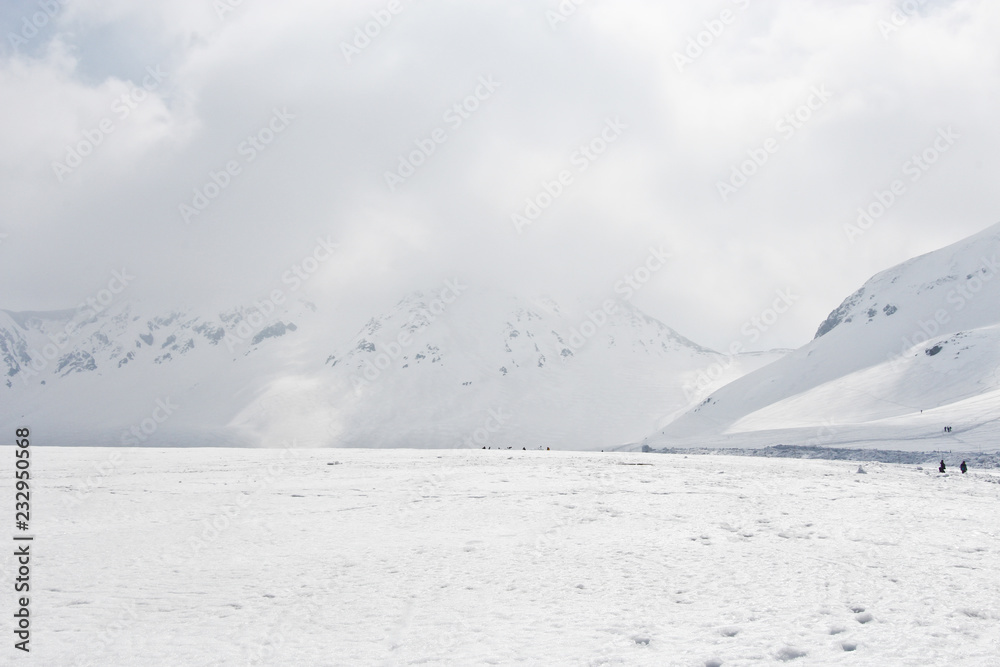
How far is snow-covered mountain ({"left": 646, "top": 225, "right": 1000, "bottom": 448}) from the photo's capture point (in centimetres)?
7925

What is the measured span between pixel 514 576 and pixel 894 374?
123 meters

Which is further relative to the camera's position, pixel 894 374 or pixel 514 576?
pixel 894 374

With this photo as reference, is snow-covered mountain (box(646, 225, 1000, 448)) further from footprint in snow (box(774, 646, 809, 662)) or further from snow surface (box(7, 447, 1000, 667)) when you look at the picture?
footprint in snow (box(774, 646, 809, 662))

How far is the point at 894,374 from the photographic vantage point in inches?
4461

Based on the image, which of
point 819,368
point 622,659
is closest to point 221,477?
point 622,659

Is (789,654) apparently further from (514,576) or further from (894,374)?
(894,374)

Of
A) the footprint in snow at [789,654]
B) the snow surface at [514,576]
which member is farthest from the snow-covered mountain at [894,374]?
the footprint in snow at [789,654]

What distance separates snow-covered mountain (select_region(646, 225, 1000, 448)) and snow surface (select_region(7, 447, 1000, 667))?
57.5 metres

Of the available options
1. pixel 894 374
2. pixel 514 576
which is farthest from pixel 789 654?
pixel 894 374

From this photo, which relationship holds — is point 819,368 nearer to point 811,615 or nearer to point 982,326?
point 982,326

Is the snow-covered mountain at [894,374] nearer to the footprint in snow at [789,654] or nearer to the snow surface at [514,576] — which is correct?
the snow surface at [514,576]

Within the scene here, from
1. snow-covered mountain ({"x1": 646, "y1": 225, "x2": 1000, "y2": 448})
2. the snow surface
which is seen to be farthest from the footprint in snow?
snow-covered mountain ({"x1": 646, "y1": 225, "x2": 1000, "y2": 448})

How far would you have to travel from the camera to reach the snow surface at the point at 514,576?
31.9ft

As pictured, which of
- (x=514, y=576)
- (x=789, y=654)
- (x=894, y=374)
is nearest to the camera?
(x=789, y=654)
